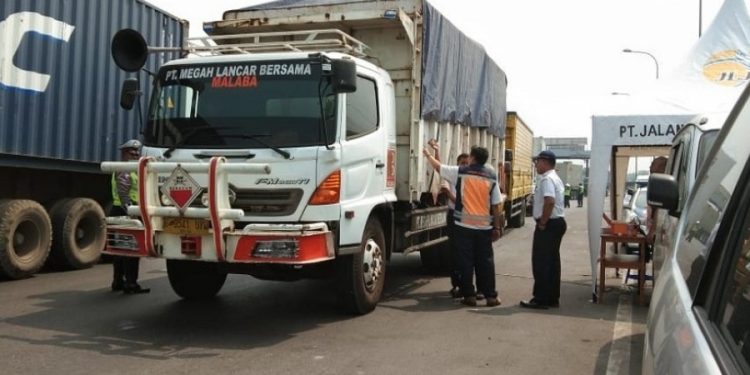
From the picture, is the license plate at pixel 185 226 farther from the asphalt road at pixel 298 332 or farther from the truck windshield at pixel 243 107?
the asphalt road at pixel 298 332

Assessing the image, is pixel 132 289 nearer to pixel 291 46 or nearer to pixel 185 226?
pixel 185 226

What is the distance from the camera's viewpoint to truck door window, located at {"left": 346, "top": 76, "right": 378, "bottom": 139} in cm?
592

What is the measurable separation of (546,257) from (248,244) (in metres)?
3.44

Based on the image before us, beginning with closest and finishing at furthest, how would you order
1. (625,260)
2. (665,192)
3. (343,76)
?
(665,192)
(343,76)
(625,260)

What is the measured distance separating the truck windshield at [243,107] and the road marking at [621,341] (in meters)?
2.93

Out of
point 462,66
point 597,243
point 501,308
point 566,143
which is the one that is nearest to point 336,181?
point 501,308

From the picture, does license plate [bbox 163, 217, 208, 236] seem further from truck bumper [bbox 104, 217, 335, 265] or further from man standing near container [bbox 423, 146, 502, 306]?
man standing near container [bbox 423, 146, 502, 306]

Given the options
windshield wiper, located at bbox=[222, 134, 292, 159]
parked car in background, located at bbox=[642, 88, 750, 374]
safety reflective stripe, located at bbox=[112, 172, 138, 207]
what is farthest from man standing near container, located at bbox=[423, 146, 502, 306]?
parked car in background, located at bbox=[642, 88, 750, 374]

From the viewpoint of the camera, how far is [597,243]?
7520 millimetres

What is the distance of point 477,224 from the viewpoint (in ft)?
23.1

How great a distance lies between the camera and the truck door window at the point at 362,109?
5.92 meters

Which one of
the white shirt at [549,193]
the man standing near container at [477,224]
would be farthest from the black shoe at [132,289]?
the white shirt at [549,193]

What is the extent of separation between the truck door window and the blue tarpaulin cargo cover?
1.01 m

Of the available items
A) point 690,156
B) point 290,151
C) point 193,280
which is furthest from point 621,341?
point 193,280
